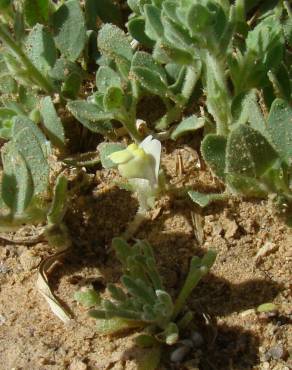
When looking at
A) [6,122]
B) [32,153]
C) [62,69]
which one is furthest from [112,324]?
[62,69]

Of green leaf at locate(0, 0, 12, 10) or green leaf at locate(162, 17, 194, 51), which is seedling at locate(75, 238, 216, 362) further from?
green leaf at locate(0, 0, 12, 10)

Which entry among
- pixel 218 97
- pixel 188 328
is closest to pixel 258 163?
pixel 218 97

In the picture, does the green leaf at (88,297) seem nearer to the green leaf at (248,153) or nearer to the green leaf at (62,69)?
the green leaf at (248,153)

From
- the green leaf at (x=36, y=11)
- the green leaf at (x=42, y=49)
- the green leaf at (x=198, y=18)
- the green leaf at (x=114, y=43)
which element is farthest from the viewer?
the green leaf at (x=36, y=11)

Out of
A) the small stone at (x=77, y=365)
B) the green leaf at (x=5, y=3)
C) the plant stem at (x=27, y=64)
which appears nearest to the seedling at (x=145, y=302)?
the small stone at (x=77, y=365)

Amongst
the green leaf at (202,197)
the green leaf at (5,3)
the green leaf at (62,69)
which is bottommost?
the green leaf at (202,197)

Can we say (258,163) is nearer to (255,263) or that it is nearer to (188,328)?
(255,263)

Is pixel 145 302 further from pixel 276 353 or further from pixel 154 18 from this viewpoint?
pixel 154 18

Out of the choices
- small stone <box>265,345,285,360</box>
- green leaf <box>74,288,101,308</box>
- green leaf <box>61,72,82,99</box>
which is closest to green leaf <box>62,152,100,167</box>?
green leaf <box>61,72,82,99</box>
